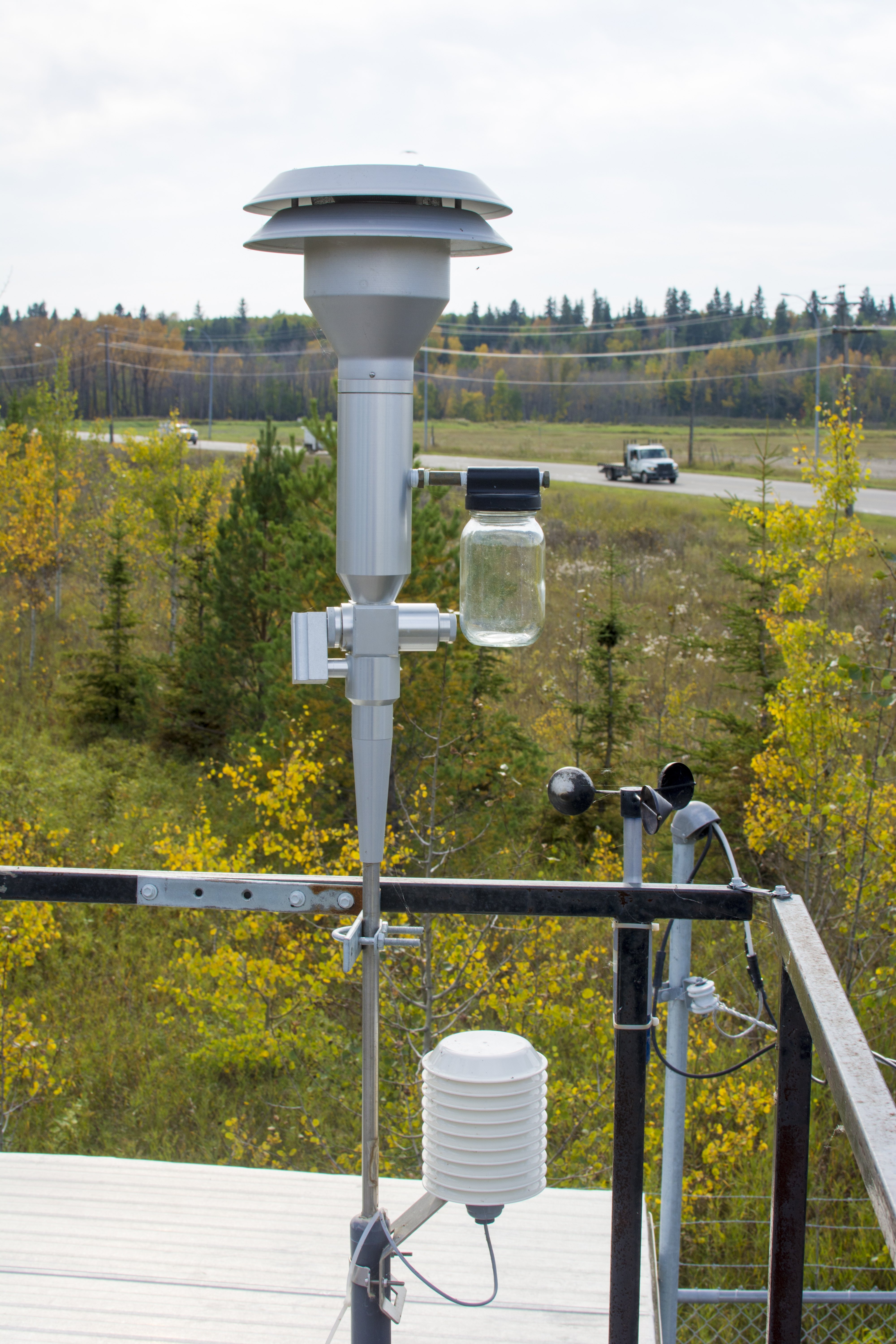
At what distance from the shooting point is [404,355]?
4.41ft

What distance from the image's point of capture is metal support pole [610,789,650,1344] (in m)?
1.40

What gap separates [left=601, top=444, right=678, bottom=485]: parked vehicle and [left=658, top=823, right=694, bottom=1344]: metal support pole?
29.3 m

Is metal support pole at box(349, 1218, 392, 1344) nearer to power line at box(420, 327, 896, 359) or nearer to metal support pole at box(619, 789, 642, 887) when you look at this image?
metal support pole at box(619, 789, 642, 887)

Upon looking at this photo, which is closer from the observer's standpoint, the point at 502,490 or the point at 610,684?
the point at 502,490

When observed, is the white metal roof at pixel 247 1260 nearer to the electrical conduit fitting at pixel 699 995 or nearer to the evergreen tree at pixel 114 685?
the electrical conduit fitting at pixel 699 995

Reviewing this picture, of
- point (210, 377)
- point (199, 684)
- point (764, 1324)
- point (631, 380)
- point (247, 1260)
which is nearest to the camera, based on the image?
point (247, 1260)

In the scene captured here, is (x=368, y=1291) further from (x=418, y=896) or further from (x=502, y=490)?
(x=502, y=490)

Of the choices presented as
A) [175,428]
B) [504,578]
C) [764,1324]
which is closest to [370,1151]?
[504,578]

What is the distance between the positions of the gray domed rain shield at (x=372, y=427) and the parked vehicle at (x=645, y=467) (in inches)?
1160

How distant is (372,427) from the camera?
4.33 feet

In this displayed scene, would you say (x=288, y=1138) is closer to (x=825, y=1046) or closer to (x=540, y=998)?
(x=540, y=998)

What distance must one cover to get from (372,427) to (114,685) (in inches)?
444

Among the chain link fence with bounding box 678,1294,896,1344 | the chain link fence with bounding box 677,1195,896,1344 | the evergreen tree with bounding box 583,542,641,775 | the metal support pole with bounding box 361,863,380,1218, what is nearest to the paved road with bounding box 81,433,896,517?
the evergreen tree with bounding box 583,542,641,775

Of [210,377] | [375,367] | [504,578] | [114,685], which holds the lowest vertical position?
[114,685]
